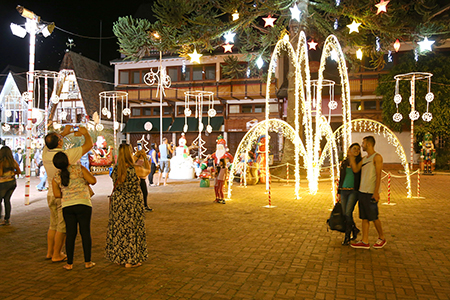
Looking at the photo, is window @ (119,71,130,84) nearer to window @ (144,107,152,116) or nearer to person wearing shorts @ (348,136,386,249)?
window @ (144,107,152,116)

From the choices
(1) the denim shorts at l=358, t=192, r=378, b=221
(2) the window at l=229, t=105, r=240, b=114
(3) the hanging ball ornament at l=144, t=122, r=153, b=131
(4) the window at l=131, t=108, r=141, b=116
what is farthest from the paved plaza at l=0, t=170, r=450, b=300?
(4) the window at l=131, t=108, r=141, b=116

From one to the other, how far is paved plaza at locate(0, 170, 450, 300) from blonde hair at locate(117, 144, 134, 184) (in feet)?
4.28

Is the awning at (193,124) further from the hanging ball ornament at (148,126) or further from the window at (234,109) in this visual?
the hanging ball ornament at (148,126)

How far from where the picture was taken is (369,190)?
6.04 metres

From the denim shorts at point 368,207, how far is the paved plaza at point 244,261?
61cm

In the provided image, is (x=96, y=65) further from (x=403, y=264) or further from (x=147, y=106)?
(x=403, y=264)

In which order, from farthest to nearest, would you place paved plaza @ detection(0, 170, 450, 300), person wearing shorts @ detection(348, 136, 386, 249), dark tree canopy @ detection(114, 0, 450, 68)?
dark tree canopy @ detection(114, 0, 450, 68) < person wearing shorts @ detection(348, 136, 386, 249) < paved plaza @ detection(0, 170, 450, 300)

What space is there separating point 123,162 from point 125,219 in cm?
79

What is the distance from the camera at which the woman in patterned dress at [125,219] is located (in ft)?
16.9

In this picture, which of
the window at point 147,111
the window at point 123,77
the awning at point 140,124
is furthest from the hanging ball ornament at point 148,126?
the window at point 123,77

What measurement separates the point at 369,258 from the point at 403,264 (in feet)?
1.59

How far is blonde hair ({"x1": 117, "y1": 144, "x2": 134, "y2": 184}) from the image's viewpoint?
202 inches

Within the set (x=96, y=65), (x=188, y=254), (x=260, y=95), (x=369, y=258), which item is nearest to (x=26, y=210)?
(x=188, y=254)

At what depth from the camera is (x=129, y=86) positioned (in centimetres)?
3522
